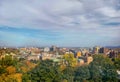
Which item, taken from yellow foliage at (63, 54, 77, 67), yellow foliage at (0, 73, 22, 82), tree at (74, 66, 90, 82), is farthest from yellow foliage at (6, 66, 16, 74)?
yellow foliage at (63, 54, 77, 67)

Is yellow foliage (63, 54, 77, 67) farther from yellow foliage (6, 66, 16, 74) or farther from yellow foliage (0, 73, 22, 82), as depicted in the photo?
yellow foliage (0, 73, 22, 82)

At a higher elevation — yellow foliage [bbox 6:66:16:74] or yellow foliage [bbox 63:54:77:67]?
yellow foliage [bbox 6:66:16:74]

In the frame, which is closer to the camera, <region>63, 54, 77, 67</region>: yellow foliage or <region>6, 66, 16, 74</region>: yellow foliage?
<region>6, 66, 16, 74</region>: yellow foliage

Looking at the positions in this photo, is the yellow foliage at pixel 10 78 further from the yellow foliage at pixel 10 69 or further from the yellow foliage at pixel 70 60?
the yellow foliage at pixel 70 60

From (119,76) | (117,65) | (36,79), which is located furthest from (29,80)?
(117,65)

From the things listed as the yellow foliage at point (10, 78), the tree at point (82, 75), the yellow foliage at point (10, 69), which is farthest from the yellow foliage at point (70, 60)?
the yellow foliage at point (10, 78)

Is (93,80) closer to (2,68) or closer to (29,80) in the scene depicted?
(29,80)

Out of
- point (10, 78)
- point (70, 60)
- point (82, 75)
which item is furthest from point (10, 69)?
point (70, 60)

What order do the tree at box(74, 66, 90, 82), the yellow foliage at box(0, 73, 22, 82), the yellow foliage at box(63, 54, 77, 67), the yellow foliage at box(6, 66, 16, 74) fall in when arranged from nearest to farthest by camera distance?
the yellow foliage at box(0, 73, 22, 82) < the yellow foliage at box(6, 66, 16, 74) < the tree at box(74, 66, 90, 82) < the yellow foliage at box(63, 54, 77, 67)

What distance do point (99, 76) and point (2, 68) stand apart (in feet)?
30.3

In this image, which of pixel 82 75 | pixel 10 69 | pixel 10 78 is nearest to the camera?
pixel 10 78

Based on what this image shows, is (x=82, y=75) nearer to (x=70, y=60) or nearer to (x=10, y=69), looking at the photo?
(x=10, y=69)

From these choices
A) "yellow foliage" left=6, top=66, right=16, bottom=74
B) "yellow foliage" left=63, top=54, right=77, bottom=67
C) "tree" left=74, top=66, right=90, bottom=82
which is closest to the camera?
"yellow foliage" left=6, top=66, right=16, bottom=74

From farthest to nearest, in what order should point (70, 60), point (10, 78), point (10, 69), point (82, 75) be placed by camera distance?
point (70, 60) < point (82, 75) < point (10, 69) < point (10, 78)
